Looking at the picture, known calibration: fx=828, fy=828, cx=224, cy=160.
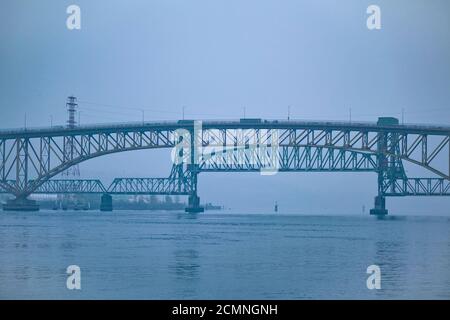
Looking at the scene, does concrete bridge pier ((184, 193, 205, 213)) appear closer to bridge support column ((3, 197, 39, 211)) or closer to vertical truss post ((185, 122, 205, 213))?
vertical truss post ((185, 122, 205, 213))

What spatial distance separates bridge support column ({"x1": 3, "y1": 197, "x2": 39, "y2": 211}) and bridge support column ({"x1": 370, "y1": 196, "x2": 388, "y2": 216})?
59.6 m

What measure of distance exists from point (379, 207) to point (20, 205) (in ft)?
203

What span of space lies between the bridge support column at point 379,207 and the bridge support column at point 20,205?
59583mm

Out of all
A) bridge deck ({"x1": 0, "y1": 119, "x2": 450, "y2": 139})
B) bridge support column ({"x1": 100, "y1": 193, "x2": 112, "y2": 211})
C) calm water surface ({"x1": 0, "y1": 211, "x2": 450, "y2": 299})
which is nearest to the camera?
calm water surface ({"x1": 0, "y1": 211, "x2": 450, "y2": 299})

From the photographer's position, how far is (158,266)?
38031 mm

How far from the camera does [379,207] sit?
144m

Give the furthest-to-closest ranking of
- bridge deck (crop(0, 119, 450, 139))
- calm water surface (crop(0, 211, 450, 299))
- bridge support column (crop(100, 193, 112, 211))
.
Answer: bridge support column (crop(100, 193, 112, 211))
bridge deck (crop(0, 119, 450, 139))
calm water surface (crop(0, 211, 450, 299))

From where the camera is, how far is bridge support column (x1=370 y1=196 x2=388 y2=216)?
142625 millimetres

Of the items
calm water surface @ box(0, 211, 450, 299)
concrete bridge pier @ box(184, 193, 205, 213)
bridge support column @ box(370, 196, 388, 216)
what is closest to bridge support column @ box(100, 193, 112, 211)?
concrete bridge pier @ box(184, 193, 205, 213)

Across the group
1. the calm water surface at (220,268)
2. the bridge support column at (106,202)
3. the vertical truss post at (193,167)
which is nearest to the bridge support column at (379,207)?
the vertical truss post at (193,167)

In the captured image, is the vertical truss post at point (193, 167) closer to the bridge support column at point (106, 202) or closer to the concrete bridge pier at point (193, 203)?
the concrete bridge pier at point (193, 203)
